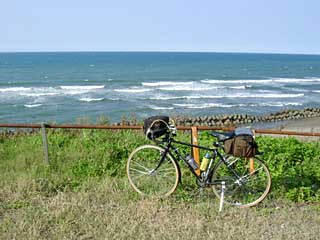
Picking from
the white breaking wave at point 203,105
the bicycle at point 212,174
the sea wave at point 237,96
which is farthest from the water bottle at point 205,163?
the sea wave at point 237,96

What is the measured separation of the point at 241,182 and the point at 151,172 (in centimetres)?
117

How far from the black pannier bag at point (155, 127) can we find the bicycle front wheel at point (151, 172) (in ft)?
0.56

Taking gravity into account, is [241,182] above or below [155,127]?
below

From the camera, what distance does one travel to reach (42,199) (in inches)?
171

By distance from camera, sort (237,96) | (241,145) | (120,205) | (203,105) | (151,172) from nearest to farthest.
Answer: (241,145)
(120,205)
(151,172)
(203,105)
(237,96)

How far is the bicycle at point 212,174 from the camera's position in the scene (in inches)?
167

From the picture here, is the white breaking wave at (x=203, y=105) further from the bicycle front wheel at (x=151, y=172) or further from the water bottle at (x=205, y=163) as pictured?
the water bottle at (x=205, y=163)

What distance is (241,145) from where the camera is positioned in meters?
3.91

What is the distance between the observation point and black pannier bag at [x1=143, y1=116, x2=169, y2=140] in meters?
4.24

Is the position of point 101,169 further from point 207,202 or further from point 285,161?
point 285,161

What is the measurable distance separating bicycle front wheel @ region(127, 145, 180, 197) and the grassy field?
160 mm

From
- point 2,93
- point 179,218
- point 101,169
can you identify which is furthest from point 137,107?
point 179,218

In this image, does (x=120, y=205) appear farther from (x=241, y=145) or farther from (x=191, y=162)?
(x=241, y=145)

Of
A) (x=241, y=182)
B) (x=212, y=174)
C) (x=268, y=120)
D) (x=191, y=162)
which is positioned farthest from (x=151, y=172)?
(x=268, y=120)
